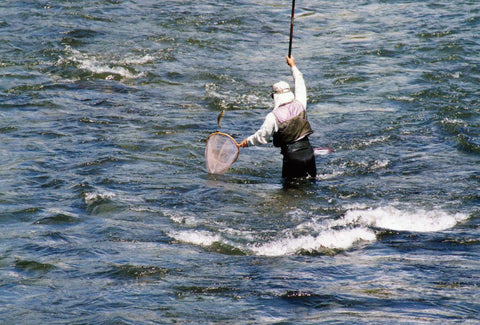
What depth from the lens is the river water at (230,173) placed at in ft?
20.8

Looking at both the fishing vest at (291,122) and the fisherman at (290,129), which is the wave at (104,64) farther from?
the fishing vest at (291,122)

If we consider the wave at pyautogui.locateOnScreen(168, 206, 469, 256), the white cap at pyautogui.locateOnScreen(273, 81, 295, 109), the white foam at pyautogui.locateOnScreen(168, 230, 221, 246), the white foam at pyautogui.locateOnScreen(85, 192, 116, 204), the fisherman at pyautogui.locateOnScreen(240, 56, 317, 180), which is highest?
the white cap at pyautogui.locateOnScreen(273, 81, 295, 109)

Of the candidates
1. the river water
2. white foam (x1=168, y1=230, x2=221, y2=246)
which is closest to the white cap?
the river water

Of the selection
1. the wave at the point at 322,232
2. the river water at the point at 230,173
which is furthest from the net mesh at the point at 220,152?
the wave at the point at 322,232

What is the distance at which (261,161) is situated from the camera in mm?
11117

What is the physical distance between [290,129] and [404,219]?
6.54 feet

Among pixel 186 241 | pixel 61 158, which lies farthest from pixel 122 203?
pixel 61 158

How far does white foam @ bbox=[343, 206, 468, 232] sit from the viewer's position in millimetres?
7977

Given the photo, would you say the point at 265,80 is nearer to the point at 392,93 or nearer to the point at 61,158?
the point at 392,93

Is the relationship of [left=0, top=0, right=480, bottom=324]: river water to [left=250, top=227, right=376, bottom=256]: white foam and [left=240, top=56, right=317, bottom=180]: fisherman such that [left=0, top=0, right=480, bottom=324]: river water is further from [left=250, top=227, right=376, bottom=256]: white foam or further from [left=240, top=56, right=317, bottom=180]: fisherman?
[left=240, top=56, right=317, bottom=180]: fisherman

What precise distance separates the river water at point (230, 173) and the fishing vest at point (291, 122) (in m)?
0.75

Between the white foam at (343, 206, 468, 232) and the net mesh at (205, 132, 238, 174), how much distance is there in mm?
2137

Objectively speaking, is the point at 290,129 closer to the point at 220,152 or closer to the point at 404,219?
the point at 220,152

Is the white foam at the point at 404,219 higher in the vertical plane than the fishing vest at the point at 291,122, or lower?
lower
